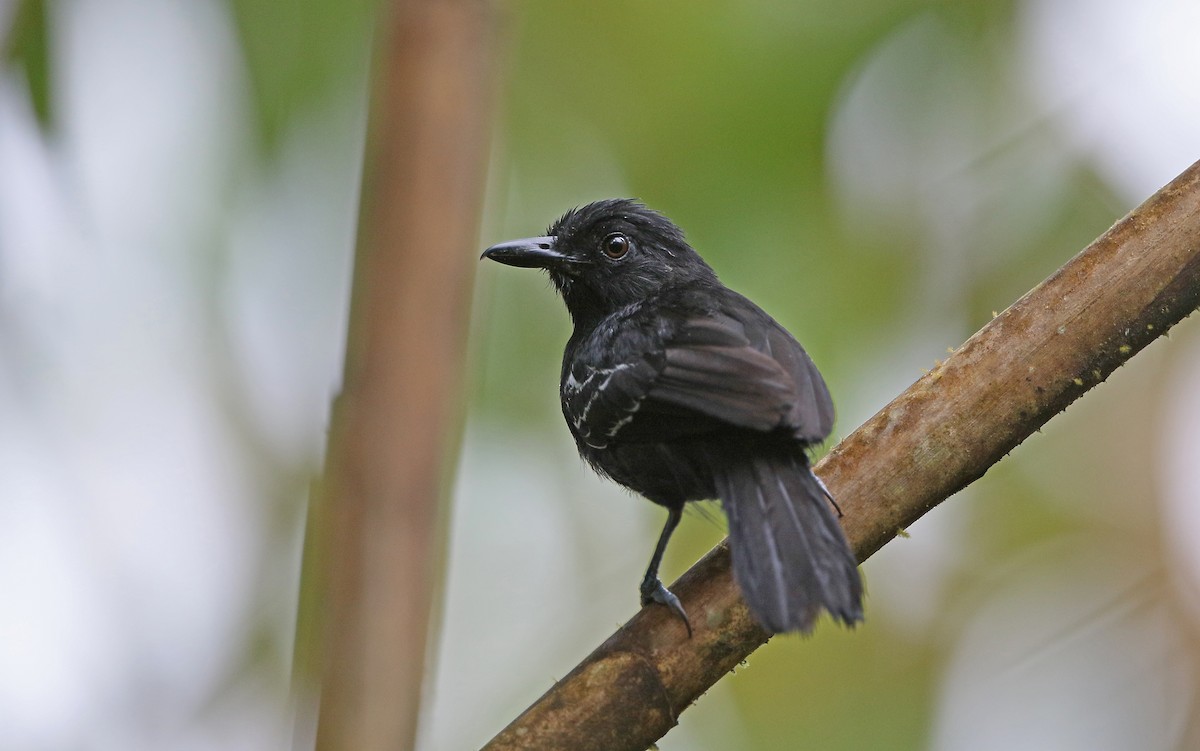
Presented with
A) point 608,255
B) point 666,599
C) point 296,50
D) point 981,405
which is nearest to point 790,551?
point 666,599

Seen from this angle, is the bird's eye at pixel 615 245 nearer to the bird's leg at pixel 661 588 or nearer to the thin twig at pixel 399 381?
the bird's leg at pixel 661 588

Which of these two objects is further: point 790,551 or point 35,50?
point 35,50

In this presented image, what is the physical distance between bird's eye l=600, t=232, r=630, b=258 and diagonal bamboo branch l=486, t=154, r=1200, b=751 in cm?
139

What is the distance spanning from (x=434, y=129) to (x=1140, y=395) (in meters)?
4.50

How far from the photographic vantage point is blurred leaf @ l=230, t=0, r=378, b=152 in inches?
174

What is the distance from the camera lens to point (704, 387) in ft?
9.70

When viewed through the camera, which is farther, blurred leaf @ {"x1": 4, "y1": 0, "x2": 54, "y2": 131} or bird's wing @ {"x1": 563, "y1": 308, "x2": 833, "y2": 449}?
blurred leaf @ {"x1": 4, "y1": 0, "x2": 54, "y2": 131}

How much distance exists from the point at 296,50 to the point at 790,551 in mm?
2990

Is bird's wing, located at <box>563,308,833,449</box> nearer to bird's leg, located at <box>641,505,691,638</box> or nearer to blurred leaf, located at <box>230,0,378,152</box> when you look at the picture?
bird's leg, located at <box>641,505,691,638</box>

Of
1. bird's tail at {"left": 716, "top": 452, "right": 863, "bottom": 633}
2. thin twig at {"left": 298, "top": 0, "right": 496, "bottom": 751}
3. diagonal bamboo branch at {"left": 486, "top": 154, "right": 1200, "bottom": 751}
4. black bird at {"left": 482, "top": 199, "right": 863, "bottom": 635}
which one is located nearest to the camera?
thin twig at {"left": 298, "top": 0, "right": 496, "bottom": 751}

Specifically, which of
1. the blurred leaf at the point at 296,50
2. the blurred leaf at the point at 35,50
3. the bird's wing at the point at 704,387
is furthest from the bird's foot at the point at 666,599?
the blurred leaf at the point at 35,50

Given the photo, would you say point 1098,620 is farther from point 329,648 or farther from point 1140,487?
point 329,648

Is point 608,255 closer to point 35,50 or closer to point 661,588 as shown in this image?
point 661,588

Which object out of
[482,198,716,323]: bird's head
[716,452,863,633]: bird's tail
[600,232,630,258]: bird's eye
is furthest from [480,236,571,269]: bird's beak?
[716,452,863,633]: bird's tail
